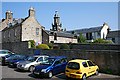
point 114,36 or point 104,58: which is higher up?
point 114,36

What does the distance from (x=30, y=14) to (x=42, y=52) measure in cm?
1982

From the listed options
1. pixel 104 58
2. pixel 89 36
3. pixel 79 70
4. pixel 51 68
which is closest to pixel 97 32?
pixel 89 36

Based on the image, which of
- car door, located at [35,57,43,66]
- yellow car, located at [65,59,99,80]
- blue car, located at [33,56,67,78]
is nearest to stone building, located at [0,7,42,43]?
car door, located at [35,57,43,66]

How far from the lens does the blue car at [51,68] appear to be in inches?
637

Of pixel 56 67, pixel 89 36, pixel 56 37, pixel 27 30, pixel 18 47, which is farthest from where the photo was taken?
pixel 89 36

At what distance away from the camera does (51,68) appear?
1656 centimetres

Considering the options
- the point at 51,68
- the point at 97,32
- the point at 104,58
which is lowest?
the point at 51,68

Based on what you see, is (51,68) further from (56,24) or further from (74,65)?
(56,24)

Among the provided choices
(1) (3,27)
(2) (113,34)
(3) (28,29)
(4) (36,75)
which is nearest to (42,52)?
(4) (36,75)

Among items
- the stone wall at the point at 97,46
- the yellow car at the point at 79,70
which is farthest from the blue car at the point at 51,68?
the stone wall at the point at 97,46

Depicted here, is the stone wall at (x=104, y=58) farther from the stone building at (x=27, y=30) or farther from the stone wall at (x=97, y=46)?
the stone building at (x=27, y=30)

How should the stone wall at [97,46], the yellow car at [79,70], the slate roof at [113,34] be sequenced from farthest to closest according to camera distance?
the slate roof at [113,34], the stone wall at [97,46], the yellow car at [79,70]

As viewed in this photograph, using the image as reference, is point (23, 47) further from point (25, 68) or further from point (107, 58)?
point (107, 58)

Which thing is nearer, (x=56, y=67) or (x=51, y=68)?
(x=51, y=68)
